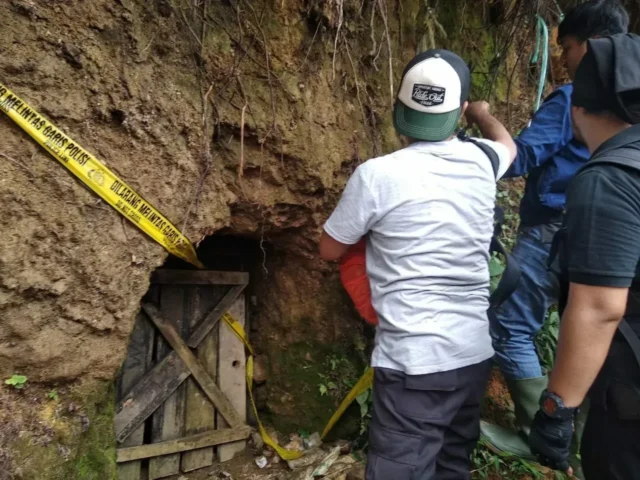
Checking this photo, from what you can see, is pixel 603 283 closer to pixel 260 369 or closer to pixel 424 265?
pixel 424 265

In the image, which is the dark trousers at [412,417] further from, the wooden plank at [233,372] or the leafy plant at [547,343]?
the leafy plant at [547,343]

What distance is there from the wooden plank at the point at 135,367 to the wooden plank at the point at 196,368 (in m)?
0.07

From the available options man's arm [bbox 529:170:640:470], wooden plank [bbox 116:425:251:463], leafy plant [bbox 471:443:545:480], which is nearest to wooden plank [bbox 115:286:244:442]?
wooden plank [bbox 116:425:251:463]

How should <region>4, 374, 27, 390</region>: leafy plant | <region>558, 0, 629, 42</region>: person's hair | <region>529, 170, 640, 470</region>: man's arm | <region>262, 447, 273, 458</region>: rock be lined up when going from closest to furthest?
<region>529, 170, 640, 470</region>: man's arm
<region>4, 374, 27, 390</region>: leafy plant
<region>558, 0, 629, 42</region>: person's hair
<region>262, 447, 273, 458</region>: rock

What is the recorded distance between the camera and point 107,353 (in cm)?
207

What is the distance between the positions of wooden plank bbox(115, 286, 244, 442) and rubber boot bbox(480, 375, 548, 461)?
1873 mm

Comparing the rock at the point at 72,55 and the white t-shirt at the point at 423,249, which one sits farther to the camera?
the rock at the point at 72,55

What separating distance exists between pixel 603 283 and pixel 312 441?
2.32m

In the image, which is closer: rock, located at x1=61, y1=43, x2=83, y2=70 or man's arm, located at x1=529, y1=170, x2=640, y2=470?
man's arm, located at x1=529, y1=170, x2=640, y2=470

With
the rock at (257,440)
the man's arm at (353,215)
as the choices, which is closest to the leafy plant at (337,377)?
the rock at (257,440)

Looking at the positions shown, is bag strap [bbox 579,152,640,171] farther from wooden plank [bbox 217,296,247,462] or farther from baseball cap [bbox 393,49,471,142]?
wooden plank [bbox 217,296,247,462]

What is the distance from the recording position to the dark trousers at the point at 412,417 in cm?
165

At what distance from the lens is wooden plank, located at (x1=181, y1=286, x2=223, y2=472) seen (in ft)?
9.70

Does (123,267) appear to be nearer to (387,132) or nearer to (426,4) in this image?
(387,132)
